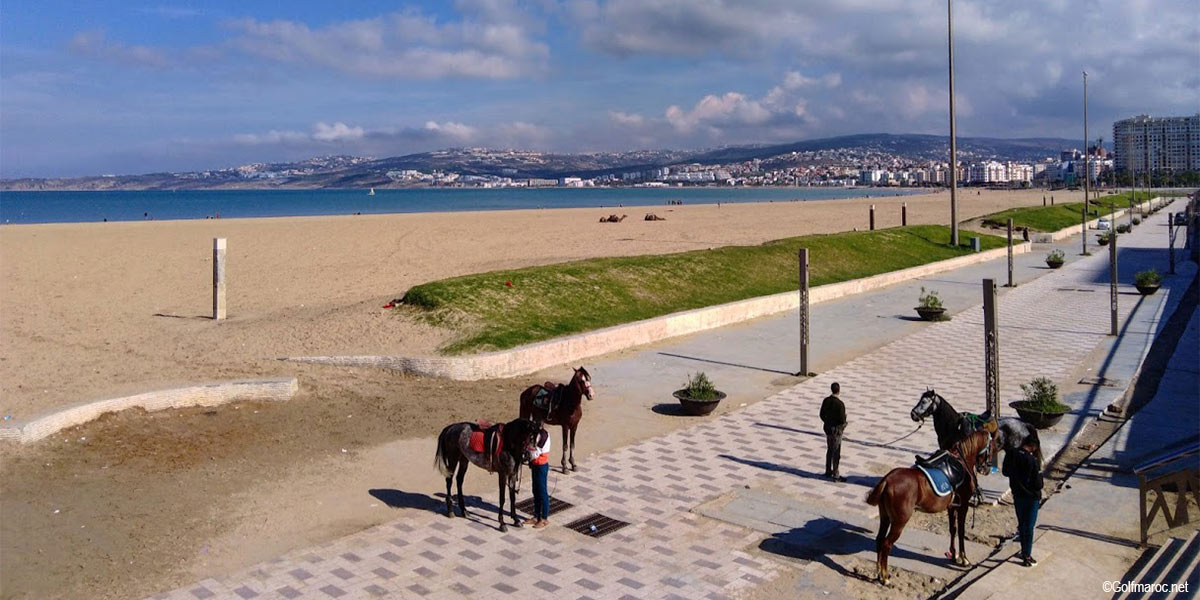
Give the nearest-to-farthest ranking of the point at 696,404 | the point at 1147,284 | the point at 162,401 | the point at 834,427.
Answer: the point at 834,427, the point at 162,401, the point at 696,404, the point at 1147,284

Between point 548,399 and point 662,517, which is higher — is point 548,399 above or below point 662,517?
above

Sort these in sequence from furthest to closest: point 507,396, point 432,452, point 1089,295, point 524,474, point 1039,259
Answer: point 1039,259
point 1089,295
point 507,396
point 432,452
point 524,474

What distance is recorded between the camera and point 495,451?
322 inches

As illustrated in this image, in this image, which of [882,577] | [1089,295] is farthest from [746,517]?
[1089,295]

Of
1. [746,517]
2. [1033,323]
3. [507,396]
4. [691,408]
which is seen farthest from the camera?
[1033,323]

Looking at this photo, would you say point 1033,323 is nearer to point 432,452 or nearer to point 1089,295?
point 1089,295

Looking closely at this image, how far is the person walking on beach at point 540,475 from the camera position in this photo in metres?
8.07

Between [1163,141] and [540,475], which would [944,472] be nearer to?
[540,475]

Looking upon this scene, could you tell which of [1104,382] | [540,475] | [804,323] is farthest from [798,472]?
[1104,382]

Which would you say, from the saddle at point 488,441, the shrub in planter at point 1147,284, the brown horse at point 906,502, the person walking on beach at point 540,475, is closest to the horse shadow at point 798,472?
the brown horse at point 906,502

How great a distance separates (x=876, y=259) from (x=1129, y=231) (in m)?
29.6

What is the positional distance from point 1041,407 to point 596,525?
6521 mm

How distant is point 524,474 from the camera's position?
10.0m

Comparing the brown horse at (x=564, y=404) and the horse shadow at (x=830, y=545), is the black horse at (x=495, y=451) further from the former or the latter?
the horse shadow at (x=830, y=545)
